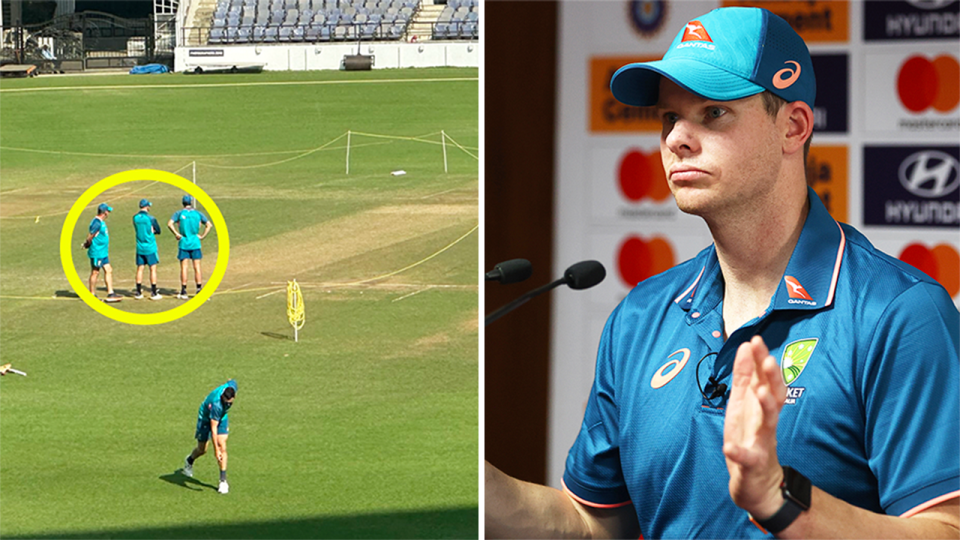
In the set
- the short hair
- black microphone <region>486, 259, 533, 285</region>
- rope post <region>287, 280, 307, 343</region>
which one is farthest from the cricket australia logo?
rope post <region>287, 280, 307, 343</region>

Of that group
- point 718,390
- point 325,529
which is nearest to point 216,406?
point 325,529

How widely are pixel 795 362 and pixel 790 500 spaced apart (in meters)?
0.23

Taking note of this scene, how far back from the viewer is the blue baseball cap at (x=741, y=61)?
1510 mm

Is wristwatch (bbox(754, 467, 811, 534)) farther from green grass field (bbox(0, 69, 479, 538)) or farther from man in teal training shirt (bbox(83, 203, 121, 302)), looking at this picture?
man in teal training shirt (bbox(83, 203, 121, 302))

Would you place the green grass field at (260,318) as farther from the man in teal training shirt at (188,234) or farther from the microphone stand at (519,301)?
the microphone stand at (519,301)

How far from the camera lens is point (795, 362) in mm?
1517

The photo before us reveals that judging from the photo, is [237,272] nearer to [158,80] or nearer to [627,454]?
[158,80]

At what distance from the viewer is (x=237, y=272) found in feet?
45.1

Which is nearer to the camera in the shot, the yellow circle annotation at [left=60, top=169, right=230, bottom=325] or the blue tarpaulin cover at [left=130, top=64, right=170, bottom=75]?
the yellow circle annotation at [left=60, top=169, right=230, bottom=325]

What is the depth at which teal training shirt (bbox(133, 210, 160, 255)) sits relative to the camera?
11.2 metres

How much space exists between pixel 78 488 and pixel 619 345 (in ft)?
29.9

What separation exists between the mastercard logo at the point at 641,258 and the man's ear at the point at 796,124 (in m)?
0.70

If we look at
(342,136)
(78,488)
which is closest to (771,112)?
(78,488)

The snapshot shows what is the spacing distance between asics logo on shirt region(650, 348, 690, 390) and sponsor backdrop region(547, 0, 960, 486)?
0.53 m
